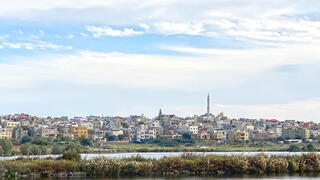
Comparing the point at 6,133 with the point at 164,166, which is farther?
the point at 6,133

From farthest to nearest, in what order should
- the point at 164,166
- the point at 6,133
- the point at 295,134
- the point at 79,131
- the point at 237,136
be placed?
the point at 295,134 → the point at 237,136 → the point at 79,131 → the point at 6,133 → the point at 164,166

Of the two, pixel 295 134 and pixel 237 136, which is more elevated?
pixel 295 134

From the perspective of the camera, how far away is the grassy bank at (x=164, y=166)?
35062mm

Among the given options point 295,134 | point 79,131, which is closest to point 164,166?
point 79,131

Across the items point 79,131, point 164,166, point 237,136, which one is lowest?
point 164,166

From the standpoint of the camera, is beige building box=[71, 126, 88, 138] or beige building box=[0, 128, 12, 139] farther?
beige building box=[71, 126, 88, 138]

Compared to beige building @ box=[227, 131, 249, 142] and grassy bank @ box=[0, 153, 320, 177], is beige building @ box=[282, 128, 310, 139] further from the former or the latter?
grassy bank @ box=[0, 153, 320, 177]

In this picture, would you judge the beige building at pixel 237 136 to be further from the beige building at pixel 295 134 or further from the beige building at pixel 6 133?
the beige building at pixel 6 133

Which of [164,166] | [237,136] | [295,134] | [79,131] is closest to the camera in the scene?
[164,166]

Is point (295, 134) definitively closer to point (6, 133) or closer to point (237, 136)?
point (237, 136)

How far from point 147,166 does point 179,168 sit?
189 cm

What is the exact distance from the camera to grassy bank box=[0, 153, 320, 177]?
35.1 m

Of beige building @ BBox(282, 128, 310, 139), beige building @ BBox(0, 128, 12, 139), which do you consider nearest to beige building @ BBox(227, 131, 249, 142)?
beige building @ BBox(282, 128, 310, 139)

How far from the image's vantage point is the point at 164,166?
120ft
